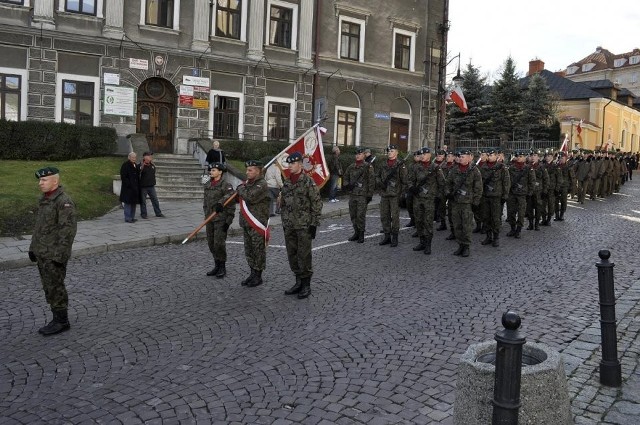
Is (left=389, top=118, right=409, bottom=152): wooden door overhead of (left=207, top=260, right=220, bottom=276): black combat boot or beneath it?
overhead

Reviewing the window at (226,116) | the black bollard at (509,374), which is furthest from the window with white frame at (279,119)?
the black bollard at (509,374)

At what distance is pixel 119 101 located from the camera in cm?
2330

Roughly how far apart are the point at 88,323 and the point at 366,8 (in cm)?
2627

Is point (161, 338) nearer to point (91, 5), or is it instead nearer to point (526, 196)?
point (526, 196)

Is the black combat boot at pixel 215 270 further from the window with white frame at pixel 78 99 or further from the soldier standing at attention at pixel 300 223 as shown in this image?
the window with white frame at pixel 78 99

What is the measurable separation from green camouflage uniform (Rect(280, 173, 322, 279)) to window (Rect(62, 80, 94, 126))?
1652 centimetres

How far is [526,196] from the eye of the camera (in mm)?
15172

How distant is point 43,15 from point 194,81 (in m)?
6.15

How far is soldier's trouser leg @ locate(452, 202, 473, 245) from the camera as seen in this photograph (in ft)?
39.3

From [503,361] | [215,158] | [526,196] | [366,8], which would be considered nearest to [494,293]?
[503,361]

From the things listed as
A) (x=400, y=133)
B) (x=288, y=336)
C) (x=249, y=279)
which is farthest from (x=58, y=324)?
(x=400, y=133)

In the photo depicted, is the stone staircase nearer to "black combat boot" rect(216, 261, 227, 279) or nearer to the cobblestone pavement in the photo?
the cobblestone pavement

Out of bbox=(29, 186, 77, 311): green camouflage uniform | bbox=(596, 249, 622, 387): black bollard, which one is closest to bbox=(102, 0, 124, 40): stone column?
bbox=(29, 186, 77, 311): green camouflage uniform

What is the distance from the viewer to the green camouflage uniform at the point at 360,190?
13266 mm
